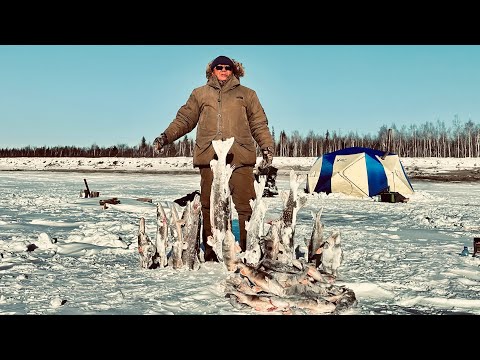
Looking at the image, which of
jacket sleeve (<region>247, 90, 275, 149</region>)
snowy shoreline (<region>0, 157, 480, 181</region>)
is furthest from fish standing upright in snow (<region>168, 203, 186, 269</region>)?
snowy shoreline (<region>0, 157, 480, 181</region>)

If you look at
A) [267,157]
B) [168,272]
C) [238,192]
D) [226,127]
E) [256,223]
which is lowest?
[168,272]

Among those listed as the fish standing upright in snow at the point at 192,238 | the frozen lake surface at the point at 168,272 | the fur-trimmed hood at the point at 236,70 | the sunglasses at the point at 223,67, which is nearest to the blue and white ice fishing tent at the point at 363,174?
the frozen lake surface at the point at 168,272

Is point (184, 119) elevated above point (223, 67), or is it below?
below

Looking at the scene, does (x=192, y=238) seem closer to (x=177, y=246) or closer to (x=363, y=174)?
(x=177, y=246)

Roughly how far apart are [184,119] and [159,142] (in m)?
0.38

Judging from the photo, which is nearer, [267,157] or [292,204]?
[292,204]

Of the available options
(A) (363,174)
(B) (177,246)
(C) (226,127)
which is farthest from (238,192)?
(A) (363,174)

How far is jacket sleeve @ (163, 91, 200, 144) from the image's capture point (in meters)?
4.71

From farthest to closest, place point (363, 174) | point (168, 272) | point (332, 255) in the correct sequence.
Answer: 1. point (363, 174)
2. point (168, 272)
3. point (332, 255)

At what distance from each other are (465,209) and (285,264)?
9334mm

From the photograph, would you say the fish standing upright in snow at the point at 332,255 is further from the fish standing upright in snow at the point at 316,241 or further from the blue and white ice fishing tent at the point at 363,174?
the blue and white ice fishing tent at the point at 363,174

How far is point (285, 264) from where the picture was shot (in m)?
3.73

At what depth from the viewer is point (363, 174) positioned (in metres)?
15.0
